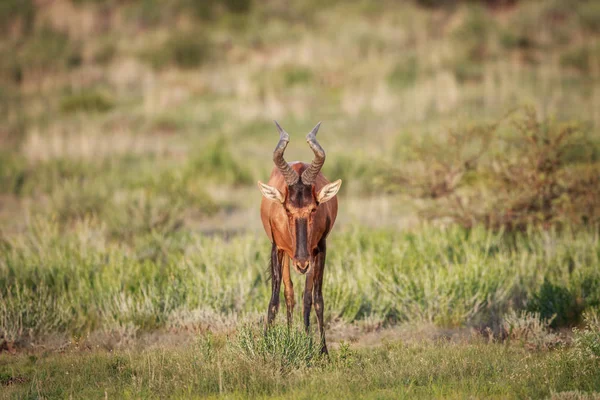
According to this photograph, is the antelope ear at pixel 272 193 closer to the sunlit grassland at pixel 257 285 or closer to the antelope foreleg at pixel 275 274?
the antelope foreleg at pixel 275 274

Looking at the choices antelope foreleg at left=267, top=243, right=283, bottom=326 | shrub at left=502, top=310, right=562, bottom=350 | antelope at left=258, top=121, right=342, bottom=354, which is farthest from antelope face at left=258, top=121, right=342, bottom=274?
shrub at left=502, top=310, right=562, bottom=350

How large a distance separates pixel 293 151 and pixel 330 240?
1039cm

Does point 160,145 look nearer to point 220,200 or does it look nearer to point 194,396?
point 220,200

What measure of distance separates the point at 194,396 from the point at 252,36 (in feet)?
115

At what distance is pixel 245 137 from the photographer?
25.3m

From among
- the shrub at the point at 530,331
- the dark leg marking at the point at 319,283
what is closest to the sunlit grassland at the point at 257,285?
the shrub at the point at 530,331

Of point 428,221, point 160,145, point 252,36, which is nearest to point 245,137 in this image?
point 160,145

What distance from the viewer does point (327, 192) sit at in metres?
7.27

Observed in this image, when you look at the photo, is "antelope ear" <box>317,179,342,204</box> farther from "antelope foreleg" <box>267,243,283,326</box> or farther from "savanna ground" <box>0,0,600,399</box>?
"savanna ground" <box>0,0,600,399</box>

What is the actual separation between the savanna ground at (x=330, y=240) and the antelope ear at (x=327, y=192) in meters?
1.33

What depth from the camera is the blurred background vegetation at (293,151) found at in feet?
32.6

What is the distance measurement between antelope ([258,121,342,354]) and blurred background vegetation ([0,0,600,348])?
1.79 metres

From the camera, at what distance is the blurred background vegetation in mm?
9938

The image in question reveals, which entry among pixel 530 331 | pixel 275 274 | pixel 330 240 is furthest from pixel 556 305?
pixel 330 240
